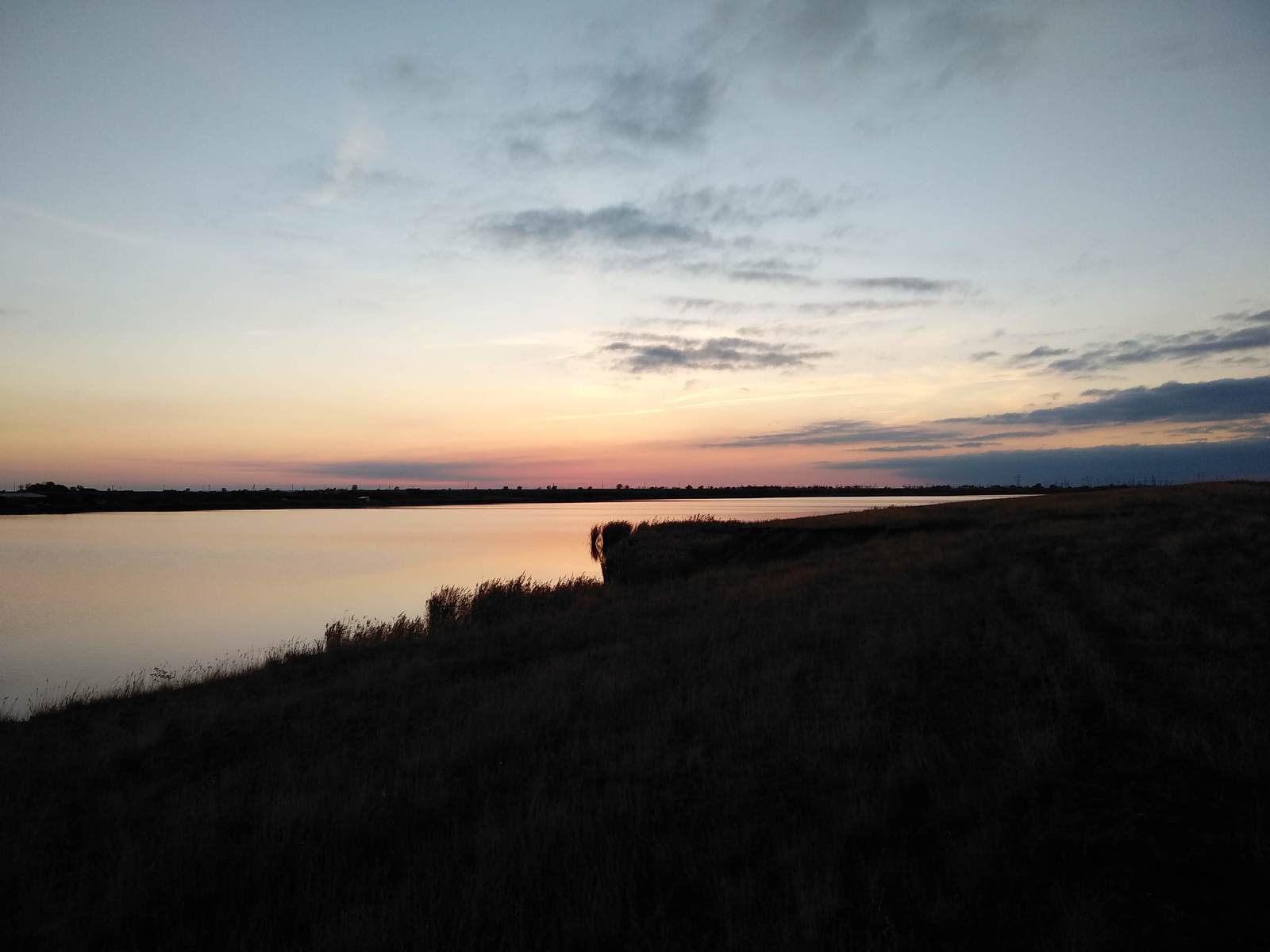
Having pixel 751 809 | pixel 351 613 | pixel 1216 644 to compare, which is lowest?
pixel 351 613

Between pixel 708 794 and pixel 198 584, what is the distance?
113 feet

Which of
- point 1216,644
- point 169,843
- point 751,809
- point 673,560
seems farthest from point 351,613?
point 1216,644

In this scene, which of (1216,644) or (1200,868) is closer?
(1200,868)

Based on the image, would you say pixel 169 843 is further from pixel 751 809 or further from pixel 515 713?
pixel 751 809

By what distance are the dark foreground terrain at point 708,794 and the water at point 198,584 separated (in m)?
7.93

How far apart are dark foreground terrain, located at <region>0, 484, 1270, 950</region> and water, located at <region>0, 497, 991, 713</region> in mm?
7926

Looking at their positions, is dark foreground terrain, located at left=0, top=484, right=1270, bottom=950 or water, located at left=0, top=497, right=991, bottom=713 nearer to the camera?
dark foreground terrain, located at left=0, top=484, right=1270, bottom=950

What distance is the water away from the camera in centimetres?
1997

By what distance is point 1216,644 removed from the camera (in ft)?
31.6

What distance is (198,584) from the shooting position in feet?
110

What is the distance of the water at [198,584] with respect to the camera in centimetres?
1997

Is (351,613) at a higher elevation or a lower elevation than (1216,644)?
lower

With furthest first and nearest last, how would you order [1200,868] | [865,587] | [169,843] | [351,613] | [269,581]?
[269,581], [351,613], [865,587], [169,843], [1200,868]

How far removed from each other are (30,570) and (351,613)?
70.2 feet
